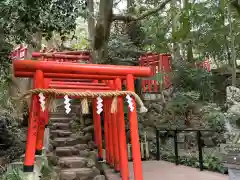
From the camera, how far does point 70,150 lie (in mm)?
7832

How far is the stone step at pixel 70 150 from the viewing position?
7.68 metres

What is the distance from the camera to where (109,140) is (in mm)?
6637

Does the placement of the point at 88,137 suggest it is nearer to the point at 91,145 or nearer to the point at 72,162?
the point at 91,145

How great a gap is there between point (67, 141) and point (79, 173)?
1.92 metres

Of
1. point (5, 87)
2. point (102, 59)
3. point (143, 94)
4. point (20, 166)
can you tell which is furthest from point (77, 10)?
point (143, 94)

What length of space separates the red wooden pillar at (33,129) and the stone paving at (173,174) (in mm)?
2553

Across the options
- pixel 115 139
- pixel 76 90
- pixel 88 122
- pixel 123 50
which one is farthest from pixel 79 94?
pixel 123 50

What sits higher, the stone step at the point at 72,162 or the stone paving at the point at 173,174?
the stone step at the point at 72,162

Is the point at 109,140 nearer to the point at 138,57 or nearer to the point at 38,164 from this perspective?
the point at 38,164

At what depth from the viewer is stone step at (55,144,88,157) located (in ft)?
25.2

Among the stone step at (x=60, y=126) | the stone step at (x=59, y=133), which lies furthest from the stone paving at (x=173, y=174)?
the stone step at (x=60, y=126)

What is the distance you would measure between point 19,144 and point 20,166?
3030 mm

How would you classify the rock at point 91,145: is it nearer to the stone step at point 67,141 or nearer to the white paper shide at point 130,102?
the stone step at point 67,141

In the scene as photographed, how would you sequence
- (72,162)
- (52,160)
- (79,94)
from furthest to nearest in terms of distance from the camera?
(72,162) → (52,160) → (79,94)
